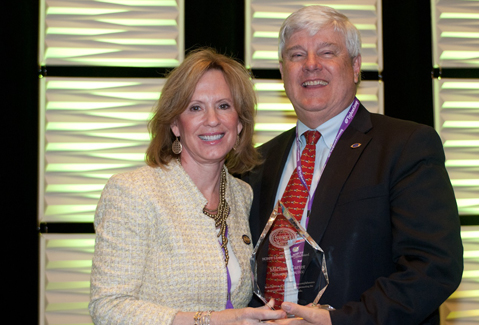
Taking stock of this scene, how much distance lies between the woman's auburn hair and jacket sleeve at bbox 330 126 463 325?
0.88 m

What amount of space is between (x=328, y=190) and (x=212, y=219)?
1.96 feet

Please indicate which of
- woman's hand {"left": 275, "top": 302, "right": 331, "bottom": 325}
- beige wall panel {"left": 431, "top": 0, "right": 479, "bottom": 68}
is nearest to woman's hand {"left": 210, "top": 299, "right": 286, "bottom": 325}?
woman's hand {"left": 275, "top": 302, "right": 331, "bottom": 325}

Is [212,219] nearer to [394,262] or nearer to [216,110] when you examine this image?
[216,110]

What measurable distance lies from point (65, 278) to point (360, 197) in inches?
97.1

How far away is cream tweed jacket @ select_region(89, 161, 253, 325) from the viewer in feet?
7.01

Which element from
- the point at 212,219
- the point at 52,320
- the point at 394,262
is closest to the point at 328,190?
the point at 394,262

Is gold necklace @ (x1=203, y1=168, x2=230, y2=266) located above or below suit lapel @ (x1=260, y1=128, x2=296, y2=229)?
below

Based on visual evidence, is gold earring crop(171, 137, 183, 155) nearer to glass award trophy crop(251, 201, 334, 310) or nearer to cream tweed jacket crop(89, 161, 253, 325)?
cream tweed jacket crop(89, 161, 253, 325)

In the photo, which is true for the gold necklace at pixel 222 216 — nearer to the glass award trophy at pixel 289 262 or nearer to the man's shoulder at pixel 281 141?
the glass award trophy at pixel 289 262

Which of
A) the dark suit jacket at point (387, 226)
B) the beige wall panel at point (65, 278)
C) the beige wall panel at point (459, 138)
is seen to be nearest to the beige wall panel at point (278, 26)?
the beige wall panel at point (459, 138)

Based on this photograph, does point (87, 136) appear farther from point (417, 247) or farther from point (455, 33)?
point (455, 33)

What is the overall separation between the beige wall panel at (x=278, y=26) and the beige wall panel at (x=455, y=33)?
19.0 inches

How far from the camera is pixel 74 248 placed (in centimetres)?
371

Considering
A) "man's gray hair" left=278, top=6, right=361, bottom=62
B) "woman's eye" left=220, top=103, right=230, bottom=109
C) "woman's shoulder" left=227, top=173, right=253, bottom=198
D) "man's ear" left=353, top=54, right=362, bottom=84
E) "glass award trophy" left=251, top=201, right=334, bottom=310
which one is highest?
"man's gray hair" left=278, top=6, right=361, bottom=62
